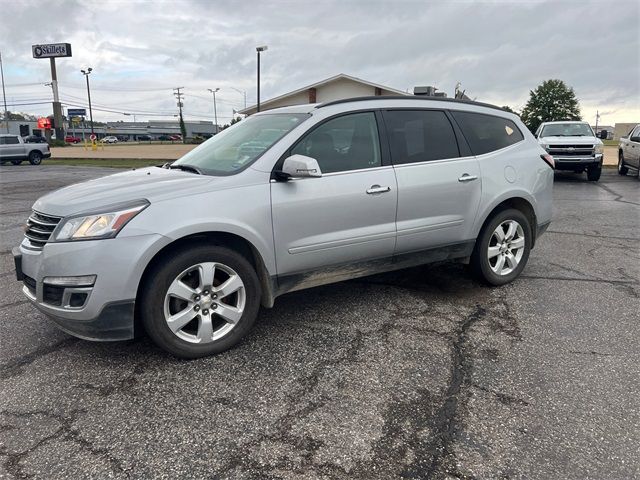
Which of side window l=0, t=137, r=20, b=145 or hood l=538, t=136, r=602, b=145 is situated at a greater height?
side window l=0, t=137, r=20, b=145

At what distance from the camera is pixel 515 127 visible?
506 cm

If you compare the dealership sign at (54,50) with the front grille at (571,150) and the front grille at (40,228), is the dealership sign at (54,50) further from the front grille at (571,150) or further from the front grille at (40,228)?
the front grille at (40,228)

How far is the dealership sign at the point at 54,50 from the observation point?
67.3 metres

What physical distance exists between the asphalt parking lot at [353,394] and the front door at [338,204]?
1.96ft

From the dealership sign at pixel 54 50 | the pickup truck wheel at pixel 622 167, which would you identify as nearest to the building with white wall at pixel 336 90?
the pickup truck wheel at pixel 622 167

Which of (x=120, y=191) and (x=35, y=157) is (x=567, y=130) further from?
(x=35, y=157)

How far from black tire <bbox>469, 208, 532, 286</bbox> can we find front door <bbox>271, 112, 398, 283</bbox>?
3.64 feet

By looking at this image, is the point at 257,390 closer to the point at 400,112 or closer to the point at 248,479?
the point at 248,479

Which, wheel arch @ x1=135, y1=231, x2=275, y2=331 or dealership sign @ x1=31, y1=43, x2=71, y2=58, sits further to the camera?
dealership sign @ x1=31, y1=43, x2=71, y2=58

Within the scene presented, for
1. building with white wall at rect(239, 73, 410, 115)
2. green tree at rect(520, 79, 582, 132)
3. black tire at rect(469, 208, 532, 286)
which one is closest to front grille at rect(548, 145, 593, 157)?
black tire at rect(469, 208, 532, 286)

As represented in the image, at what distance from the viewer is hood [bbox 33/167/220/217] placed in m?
3.17

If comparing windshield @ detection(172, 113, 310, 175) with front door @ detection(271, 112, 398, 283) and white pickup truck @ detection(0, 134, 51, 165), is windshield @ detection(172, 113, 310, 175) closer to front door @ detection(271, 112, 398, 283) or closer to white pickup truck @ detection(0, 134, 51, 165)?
front door @ detection(271, 112, 398, 283)

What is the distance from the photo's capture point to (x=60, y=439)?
255 cm

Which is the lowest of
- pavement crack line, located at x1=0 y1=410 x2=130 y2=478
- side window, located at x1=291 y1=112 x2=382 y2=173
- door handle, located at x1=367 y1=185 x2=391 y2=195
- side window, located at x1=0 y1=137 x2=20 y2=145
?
pavement crack line, located at x1=0 y1=410 x2=130 y2=478
